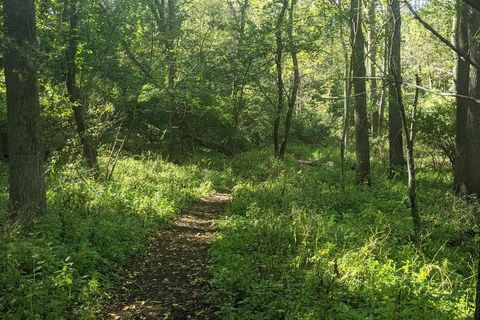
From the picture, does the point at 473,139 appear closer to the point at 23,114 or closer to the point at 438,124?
the point at 438,124

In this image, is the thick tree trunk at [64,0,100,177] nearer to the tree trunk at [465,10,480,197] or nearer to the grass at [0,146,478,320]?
the grass at [0,146,478,320]

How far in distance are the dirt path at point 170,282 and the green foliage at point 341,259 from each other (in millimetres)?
293

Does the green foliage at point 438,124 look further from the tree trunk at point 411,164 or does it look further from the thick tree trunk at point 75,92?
the thick tree trunk at point 75,92

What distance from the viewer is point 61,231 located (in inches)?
245

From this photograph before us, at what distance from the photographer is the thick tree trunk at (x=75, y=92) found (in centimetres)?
1100

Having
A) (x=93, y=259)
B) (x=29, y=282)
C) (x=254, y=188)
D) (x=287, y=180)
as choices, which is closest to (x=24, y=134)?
(x=93, y=259)

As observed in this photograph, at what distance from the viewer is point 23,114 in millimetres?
6395

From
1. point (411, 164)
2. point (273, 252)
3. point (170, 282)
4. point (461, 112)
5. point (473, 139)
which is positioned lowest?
point (170, 282)

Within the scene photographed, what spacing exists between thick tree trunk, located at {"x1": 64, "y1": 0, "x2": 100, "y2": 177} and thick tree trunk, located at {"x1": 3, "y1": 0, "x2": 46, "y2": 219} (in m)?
4.23

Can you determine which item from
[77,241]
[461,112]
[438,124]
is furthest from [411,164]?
[438,124]

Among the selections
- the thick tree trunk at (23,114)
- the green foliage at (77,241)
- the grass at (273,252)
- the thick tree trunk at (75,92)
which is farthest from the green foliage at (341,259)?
the thick tree trunk at (75,92)

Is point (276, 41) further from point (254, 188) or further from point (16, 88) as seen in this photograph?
point (16, 88)

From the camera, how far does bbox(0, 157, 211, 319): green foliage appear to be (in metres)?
4.34

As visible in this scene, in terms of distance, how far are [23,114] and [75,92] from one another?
5.62 metres
